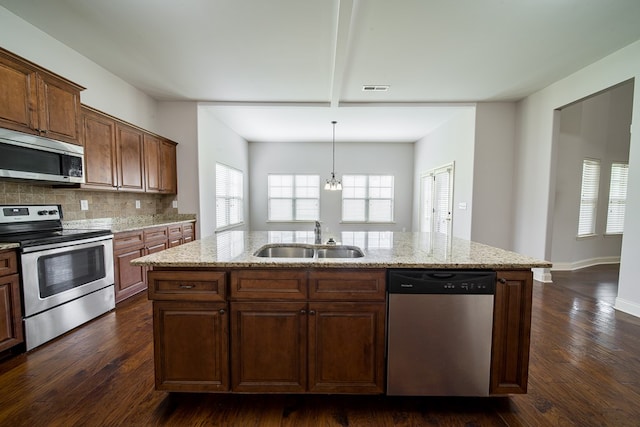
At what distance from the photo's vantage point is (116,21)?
93.6 inches

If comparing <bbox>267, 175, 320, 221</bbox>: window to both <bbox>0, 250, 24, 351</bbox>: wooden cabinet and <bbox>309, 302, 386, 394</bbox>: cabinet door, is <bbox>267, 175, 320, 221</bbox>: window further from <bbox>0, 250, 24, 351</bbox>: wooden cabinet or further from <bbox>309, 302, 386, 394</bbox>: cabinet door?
<bbox>309, 302, 386, 394</bbox>: cabinet door

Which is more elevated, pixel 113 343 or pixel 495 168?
pixel 495 168

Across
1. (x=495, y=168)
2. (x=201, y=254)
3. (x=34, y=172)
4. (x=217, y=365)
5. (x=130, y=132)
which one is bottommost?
(x=217, y=365)

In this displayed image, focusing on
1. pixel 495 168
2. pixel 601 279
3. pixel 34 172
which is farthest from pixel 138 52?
pixel 601 279

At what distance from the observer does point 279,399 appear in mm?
1604

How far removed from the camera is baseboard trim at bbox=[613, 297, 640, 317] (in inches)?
107

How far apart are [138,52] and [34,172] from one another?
5.57 feet

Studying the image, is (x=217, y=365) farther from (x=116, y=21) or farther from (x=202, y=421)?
(x=116, y=21)

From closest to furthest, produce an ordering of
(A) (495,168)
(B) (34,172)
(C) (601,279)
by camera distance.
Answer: (B) (34,172)
(C) (601,279)
(A) (495,168)

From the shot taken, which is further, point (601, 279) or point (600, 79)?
point (601, 279)

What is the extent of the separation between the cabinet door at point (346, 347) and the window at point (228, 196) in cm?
408

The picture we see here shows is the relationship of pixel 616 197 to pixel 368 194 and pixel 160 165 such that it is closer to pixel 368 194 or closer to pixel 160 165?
pixel 368 194

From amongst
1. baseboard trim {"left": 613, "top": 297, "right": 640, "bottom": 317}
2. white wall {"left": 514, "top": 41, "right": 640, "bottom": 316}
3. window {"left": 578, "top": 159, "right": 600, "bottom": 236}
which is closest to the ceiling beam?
white wall {"left": 514, "top": 41, "right": 640, "bottom": 316}

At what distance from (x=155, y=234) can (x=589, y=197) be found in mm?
7423
